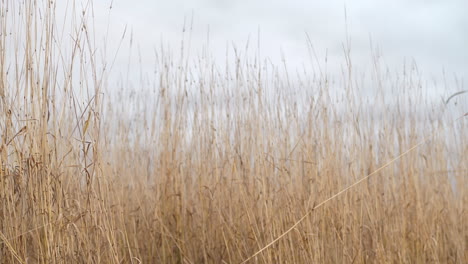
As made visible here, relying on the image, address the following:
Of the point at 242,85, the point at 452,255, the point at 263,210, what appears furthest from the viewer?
the point at 452,255

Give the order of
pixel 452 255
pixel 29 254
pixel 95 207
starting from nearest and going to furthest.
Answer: pixel 95 207 → pixel 29 254 → pixel 452 255

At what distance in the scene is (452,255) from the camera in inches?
112

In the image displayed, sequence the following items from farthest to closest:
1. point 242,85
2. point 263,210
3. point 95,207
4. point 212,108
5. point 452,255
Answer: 1. point 452,255
2. point 212,108
3. point 242,85
4. point 263,210
5. point 95,207

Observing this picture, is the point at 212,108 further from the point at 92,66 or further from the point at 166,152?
the point at 92,66

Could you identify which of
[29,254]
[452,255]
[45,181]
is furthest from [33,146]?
[452,255]

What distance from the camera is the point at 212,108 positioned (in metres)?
2.57

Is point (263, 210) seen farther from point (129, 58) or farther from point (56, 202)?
point (129, 58)

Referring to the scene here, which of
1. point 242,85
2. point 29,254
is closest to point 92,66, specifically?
point 29,254

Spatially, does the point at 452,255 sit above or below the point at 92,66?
below

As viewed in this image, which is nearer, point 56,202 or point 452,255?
point 56,202

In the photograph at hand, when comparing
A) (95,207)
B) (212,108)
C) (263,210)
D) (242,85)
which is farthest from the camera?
(212,108)

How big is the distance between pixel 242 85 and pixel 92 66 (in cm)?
90

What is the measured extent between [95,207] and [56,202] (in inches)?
5.0

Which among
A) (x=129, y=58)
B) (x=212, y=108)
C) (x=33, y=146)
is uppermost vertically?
(x=129, y=58)
